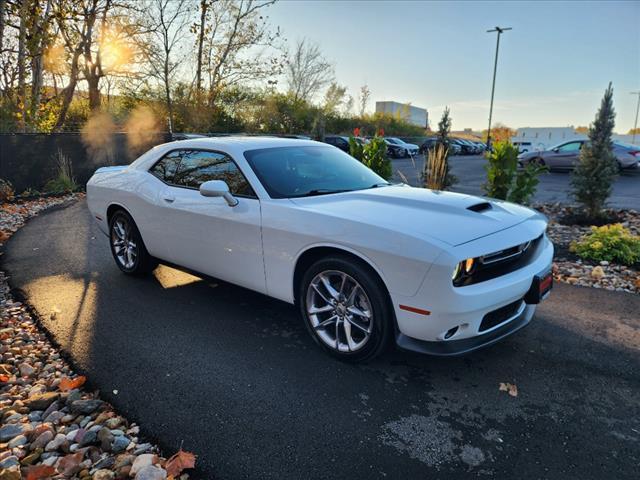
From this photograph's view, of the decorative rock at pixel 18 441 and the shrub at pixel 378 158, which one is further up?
the shrub at pixel 378 158

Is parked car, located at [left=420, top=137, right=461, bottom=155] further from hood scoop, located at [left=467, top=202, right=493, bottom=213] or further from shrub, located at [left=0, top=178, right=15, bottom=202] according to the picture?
shrub, located at [left=0, top=178, right=15, bottom=202]

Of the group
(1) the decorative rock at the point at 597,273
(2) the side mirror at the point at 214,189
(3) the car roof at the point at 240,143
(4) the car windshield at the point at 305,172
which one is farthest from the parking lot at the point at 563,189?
(2) the side mirror at the point at 214,189

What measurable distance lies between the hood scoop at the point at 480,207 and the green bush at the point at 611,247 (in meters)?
3.29

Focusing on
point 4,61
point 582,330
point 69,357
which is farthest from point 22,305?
point 4,61

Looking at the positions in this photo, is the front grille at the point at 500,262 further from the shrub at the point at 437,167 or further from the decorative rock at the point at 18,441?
the shrub at the point at 437,167

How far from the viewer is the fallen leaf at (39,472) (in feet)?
6.96

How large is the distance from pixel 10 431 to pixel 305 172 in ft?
8.89

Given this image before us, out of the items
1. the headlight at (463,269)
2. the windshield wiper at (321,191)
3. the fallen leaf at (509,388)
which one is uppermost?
the windshield wiper at (321,191)

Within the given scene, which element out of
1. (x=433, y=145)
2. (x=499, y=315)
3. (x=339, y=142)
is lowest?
(x=499, y=315)

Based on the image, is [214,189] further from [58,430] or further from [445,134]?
[445,134]

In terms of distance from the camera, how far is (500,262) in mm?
2822

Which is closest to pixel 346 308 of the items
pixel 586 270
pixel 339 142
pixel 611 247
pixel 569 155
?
pixel 586 270

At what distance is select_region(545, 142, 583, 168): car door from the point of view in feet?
57.5

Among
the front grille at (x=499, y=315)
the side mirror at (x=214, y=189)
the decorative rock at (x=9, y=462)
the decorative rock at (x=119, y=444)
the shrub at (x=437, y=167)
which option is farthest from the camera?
the shrub at (x=437, y=167)
